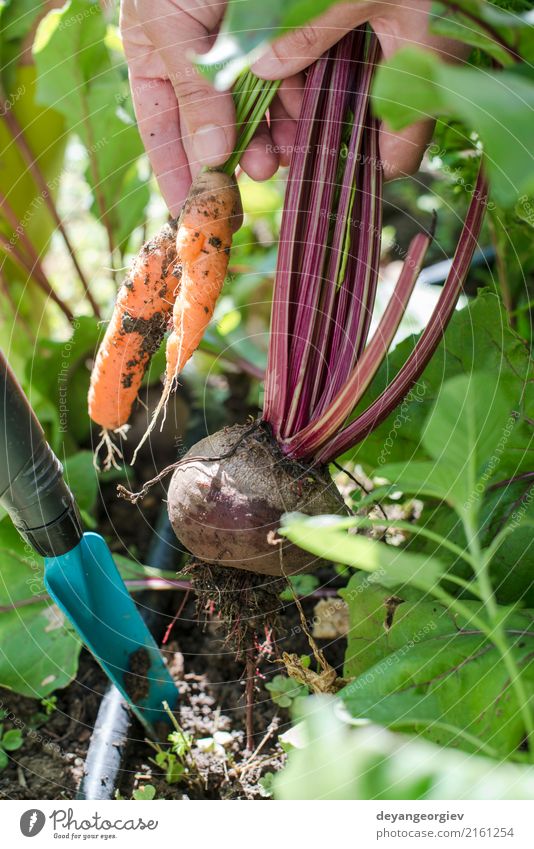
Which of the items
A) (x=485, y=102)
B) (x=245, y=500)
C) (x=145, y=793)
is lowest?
(x=145, y=793)

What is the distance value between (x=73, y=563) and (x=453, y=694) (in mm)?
537

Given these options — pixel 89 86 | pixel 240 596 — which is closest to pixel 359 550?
pixel 240 596

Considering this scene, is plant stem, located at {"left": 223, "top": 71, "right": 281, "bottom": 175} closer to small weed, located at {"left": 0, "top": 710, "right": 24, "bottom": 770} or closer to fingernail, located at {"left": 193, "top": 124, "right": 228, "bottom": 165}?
fingernail, located at {"left": 193, "top": 124, "right": 228, "bottom": 165}

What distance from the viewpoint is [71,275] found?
92.2 inches

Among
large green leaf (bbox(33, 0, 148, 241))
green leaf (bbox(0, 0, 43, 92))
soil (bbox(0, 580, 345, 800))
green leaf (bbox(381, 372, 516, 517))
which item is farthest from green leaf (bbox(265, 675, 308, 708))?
green leaf (bbox(0, 0, 43, 92))

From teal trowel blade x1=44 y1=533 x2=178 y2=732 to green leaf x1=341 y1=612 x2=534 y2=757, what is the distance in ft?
1.37

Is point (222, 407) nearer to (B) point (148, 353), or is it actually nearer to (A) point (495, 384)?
(B) point (148, 353)

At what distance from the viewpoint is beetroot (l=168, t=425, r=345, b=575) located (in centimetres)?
93

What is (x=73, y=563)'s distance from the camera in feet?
3.34

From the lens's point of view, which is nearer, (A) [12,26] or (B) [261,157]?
(B) [261,157]

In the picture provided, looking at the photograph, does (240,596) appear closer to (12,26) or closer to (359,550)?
(359,550)
